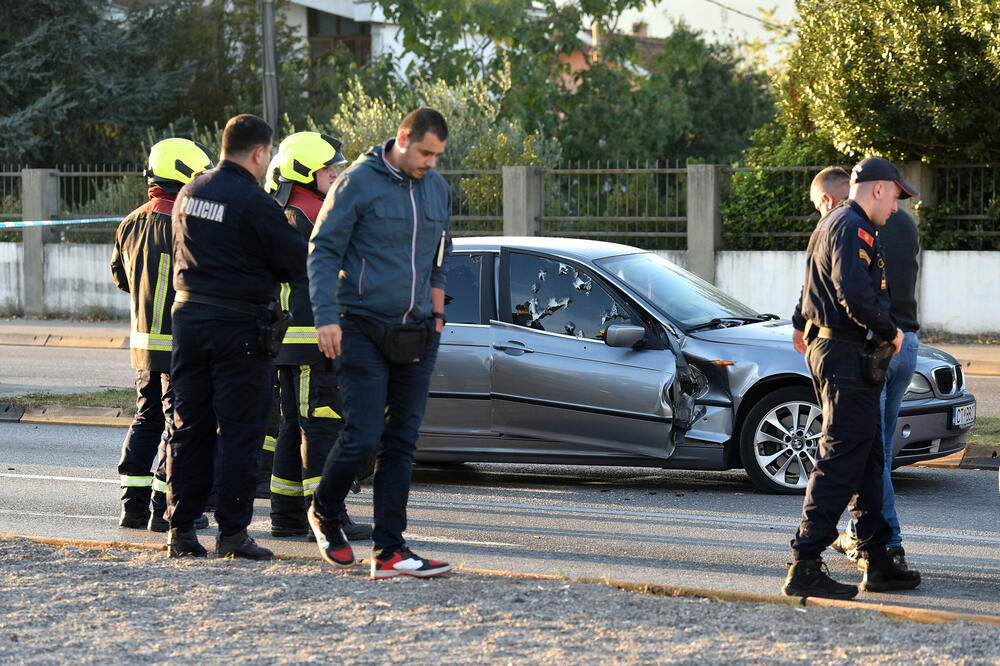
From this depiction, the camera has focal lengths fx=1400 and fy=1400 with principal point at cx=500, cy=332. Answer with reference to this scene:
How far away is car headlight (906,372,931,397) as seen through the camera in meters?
7.95

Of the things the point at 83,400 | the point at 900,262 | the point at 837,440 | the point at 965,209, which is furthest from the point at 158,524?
the point at 965,209

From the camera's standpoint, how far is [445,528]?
24.0 feet

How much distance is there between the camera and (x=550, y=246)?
8.53 m

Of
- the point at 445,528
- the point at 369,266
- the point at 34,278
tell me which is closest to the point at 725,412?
the point at 445,528

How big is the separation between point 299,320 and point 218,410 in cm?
82

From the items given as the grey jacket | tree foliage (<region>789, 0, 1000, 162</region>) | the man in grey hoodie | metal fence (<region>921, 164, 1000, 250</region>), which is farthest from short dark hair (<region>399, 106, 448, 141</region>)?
metal fence (<region>921, 164, 1000, 250</region>)

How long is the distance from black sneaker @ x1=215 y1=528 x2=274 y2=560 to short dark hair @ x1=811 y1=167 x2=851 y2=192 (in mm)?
2985

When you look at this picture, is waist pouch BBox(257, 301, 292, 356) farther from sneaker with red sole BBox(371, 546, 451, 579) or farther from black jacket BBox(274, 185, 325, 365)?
sneaker with red sole BBox(371, 546, 451, 579)

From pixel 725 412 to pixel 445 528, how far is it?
70.7 inches

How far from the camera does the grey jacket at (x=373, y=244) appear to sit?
18.6 feet

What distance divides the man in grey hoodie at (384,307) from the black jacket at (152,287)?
4.78ft

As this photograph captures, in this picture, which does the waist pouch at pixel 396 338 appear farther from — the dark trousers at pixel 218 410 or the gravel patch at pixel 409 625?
the gravel patch at pixel 409 625

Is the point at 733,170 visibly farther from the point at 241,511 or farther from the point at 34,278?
the point at 241,511

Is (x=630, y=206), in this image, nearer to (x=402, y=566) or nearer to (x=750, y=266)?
(x=750, y=266)
